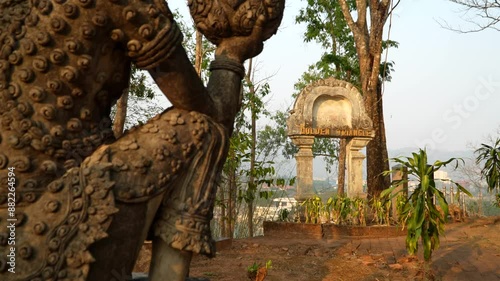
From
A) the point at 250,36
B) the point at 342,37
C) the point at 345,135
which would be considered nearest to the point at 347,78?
the point at 342,37

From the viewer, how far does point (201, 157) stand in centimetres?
171

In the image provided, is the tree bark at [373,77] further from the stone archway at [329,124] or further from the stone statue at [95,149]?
the stone statue at [95,149]

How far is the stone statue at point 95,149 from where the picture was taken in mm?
1458

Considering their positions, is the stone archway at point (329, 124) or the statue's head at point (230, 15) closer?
the statue's head at point (230, 15)

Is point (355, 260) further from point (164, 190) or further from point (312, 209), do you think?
point (164, 190)

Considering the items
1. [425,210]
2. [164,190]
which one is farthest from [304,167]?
[164,190]

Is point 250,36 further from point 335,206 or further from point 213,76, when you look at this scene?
point 335,206

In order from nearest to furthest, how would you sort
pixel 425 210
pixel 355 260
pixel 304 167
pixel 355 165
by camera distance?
1. pixel 425 210
2. pixel 355 260
3. pixel 304 167
4. pixel 355 165

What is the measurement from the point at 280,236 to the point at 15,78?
8052 millimetres

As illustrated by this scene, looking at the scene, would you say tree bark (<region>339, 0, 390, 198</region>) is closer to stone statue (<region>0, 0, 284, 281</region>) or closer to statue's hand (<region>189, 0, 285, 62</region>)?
statue's hand (<region>189, 0, 285, 62</region>)

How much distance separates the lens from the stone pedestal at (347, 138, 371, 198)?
10.3 meters

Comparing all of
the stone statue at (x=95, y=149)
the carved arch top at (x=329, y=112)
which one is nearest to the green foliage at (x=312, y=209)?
the carved arch top at (x=329, y=112)

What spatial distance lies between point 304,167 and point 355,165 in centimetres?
126

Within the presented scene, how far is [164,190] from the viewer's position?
1.64 m
